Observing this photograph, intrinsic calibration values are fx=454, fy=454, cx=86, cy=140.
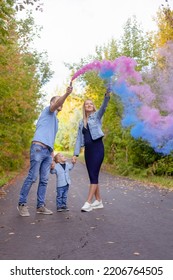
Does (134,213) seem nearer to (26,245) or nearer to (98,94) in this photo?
(26,245)

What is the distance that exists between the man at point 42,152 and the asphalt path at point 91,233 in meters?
0.30

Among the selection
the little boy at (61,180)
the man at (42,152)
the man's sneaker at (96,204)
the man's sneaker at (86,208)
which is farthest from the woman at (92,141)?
the man at (42,152)

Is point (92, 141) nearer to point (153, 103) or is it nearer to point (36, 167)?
point (36, 167)

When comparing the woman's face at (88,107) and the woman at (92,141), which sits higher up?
the woman's face at (88,107)

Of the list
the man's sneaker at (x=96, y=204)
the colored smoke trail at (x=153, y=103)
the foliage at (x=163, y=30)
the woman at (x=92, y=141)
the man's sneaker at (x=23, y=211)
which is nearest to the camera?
the man's sneaker at (x=23, y=211)

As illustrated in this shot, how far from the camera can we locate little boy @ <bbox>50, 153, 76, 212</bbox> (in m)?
8.65

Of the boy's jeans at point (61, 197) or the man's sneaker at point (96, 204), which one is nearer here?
the boy's jeans at point (61, 197)

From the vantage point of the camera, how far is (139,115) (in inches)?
628

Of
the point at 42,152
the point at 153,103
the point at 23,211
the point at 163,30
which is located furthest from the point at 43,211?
the point at 163,30

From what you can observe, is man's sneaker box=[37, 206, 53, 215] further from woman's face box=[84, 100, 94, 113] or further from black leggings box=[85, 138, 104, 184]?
woman's face box=[84, 100, 94, 113]

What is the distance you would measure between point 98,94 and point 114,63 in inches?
795

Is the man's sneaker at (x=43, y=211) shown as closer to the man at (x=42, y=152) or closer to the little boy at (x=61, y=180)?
the man at (x=42, y=152)

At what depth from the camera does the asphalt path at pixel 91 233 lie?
5.03m

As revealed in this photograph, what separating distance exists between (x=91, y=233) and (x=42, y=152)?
7.29 ft
